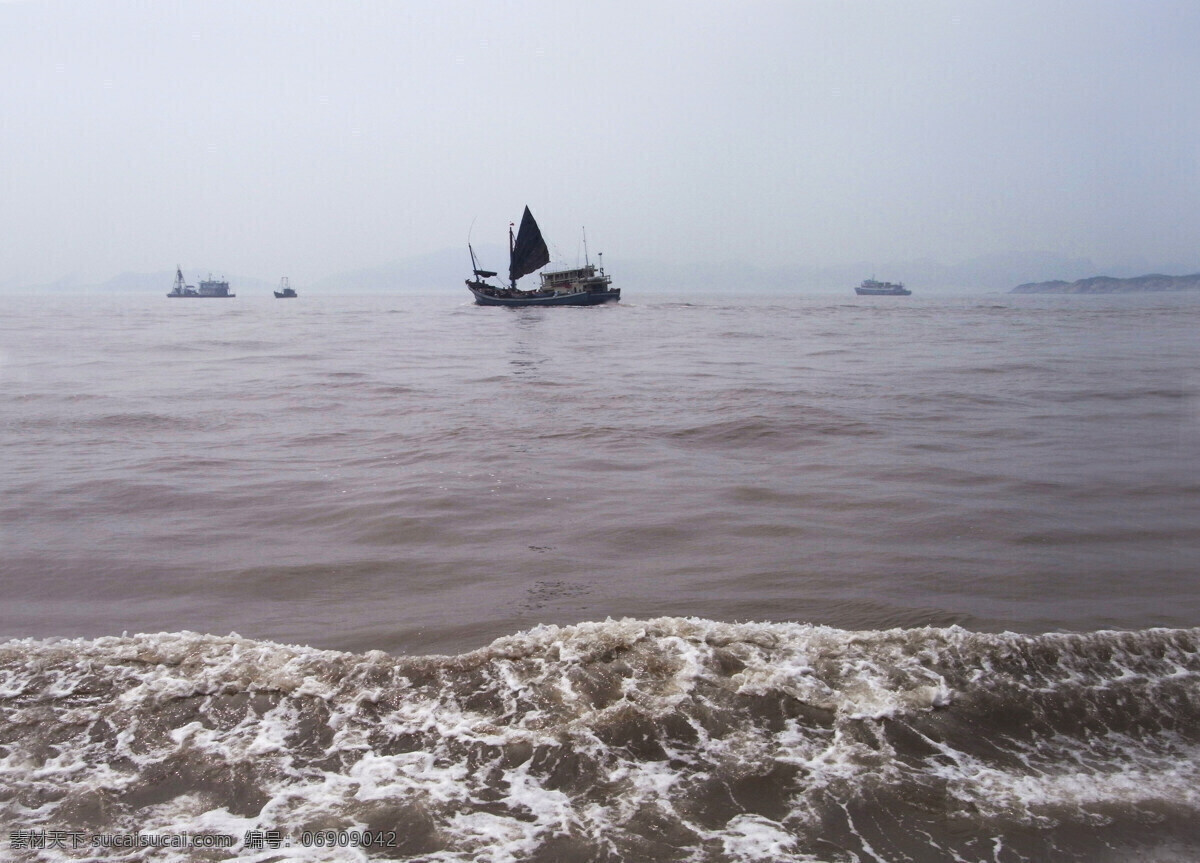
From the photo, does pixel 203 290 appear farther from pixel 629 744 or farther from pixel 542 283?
pixel 629 744

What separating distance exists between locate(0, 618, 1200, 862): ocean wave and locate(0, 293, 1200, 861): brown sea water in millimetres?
13

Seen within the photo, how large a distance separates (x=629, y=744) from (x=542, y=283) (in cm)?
5176

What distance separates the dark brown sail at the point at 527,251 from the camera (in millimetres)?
54125

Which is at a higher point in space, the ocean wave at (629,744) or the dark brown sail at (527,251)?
the dark brown sail at (527,251)

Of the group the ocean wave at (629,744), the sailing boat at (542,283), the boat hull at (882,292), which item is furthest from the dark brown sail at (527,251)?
the boat hull at (882,292)

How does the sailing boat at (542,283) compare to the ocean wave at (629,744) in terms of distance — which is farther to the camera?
the sailing boat at (542,283)

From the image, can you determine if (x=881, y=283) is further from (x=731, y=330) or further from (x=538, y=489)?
(x=538, y=489)

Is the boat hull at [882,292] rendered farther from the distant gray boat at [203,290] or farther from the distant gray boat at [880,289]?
the distant gray boat at [203,290]

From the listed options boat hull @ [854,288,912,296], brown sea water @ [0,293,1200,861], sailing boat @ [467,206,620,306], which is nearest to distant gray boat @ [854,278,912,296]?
boat hull @ [854,288,912,296]

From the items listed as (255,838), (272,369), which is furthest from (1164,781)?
(272,369)

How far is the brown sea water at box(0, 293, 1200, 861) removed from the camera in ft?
7.89

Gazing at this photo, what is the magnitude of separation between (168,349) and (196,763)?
67.4 ft

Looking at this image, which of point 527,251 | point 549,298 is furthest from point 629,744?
point 527,251

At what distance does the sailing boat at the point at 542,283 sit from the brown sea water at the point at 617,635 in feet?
139
